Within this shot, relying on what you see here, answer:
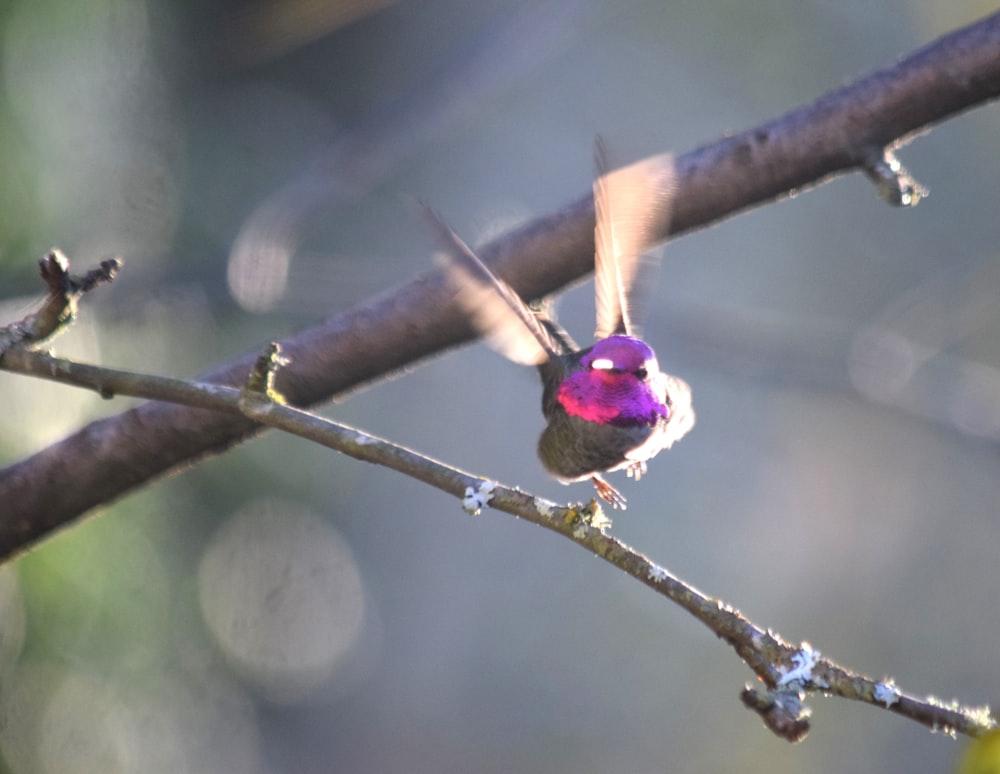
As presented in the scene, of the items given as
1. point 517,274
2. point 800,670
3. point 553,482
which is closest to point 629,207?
point 517,274

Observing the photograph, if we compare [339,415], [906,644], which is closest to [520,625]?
[339,415]

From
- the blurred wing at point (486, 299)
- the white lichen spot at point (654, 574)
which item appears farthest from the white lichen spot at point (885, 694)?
the blurred wing at point (486, 299)

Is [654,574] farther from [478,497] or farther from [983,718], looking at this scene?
[983,718]

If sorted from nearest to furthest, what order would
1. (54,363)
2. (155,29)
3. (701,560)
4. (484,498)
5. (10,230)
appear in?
(484,498), (54,363), (10,230), (155,29), (701,560)

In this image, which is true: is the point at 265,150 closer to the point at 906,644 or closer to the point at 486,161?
the point at 486,161

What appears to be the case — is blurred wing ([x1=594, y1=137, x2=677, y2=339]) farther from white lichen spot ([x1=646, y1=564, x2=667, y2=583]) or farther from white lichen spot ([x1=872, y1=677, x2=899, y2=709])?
white lichen spot ([x1=872, y1=677, x2=899, y2=709])
